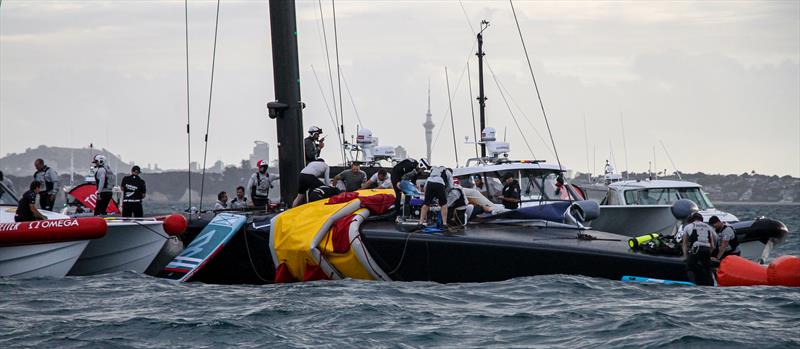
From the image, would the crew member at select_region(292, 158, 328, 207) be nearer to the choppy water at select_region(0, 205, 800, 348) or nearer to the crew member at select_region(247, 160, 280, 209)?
the crew member at select_region(247, 160, 280, 209)

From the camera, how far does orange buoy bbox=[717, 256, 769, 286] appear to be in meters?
12.6

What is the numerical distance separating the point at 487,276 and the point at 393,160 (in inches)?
310

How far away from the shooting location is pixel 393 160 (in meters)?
21.2

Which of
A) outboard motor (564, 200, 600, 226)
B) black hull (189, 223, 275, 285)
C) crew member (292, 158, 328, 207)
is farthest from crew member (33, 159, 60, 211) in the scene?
outboard motor (564, 200, 600, 226)

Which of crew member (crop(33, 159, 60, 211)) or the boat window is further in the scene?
the boat window

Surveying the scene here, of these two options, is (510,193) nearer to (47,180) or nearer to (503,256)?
(503,256)

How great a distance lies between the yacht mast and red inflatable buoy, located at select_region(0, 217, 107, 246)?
148 inches

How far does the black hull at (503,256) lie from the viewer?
41.8 ft

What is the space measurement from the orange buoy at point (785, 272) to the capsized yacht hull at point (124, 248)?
7684mm

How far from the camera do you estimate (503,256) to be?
1325 centimetres

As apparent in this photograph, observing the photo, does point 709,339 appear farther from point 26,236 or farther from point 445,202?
point 26,236

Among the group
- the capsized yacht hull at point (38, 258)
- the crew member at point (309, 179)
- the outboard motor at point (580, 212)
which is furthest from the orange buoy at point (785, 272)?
the capsized yacht hull at point (38, 258)

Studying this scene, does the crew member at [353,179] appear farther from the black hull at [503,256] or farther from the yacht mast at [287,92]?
the black hull at [503,256]

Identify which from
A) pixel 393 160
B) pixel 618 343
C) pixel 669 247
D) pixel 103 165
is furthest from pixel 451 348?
pixel 393 160
